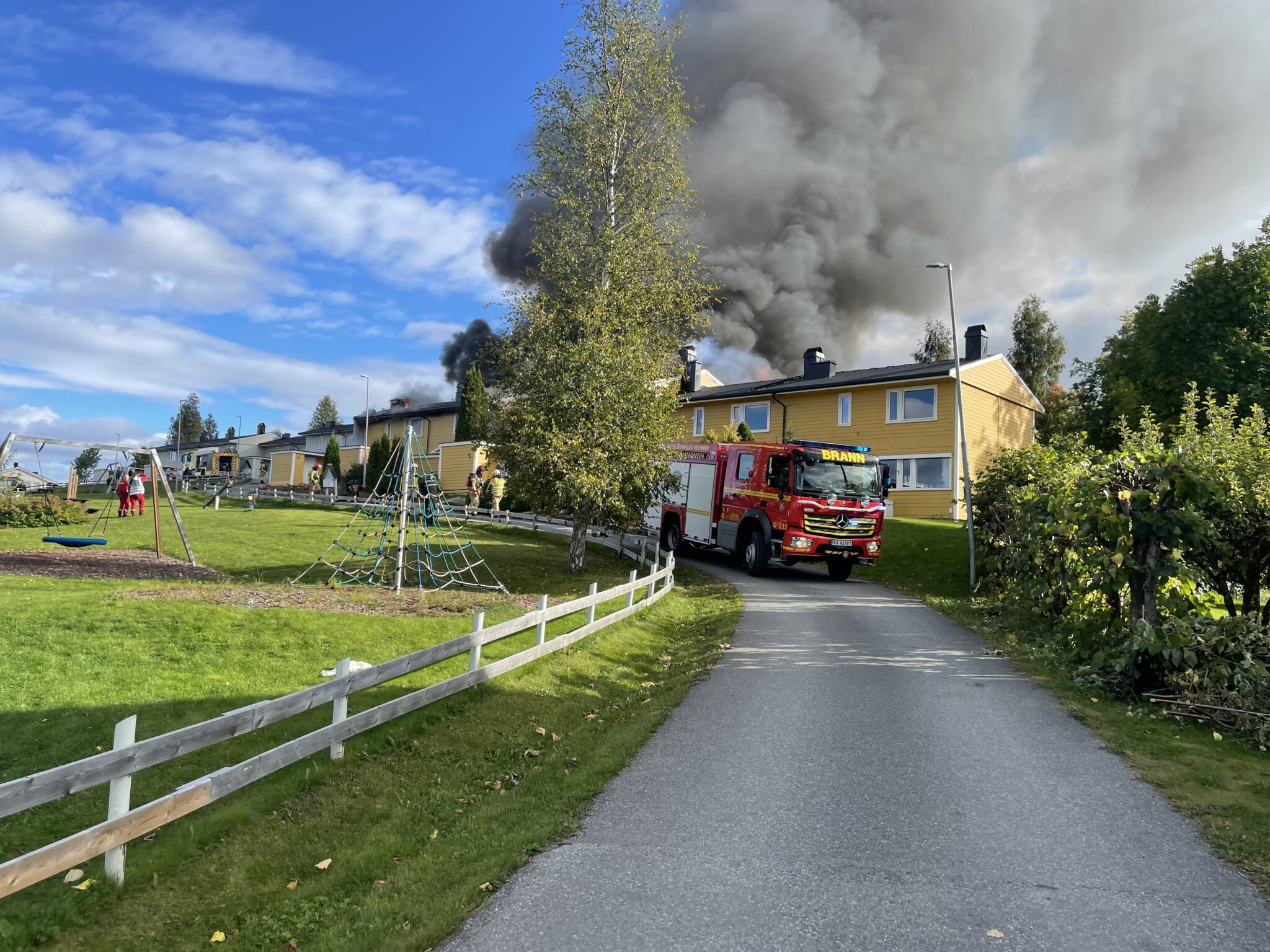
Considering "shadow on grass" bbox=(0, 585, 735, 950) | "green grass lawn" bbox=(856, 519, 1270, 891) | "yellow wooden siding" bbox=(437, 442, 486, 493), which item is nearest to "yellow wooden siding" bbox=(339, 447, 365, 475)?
"yellow wooden siding" bbox=(437, 442, 486, 493)

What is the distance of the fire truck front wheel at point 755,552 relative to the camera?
63.0 ft

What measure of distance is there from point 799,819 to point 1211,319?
36449 mm

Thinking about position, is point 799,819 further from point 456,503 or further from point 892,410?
point 456,503

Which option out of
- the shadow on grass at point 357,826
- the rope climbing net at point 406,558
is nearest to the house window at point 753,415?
the rope climbing net at point 406,558

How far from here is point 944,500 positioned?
1221 inches

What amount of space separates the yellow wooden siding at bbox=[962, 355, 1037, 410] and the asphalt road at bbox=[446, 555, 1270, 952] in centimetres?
2801

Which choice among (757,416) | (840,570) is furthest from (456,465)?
(840,570)

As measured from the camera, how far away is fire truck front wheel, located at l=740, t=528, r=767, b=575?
63.0ft

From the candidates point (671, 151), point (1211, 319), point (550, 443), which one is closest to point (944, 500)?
point (1211, 319)

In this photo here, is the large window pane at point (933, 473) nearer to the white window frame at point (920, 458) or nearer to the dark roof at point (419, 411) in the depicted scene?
the white window frame at point (920, 458)

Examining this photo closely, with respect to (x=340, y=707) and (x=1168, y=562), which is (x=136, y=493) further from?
(x=1168, y=562)

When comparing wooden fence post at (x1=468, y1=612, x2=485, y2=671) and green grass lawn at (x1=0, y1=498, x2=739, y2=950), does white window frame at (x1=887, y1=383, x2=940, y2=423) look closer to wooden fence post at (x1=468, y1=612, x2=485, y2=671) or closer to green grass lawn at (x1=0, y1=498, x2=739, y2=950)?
green grass lawn at (x1=0, y1=498, x2=739, y2=950)

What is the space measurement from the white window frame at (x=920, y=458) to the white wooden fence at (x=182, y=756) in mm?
26407

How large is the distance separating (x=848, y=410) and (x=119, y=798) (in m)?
32.8
